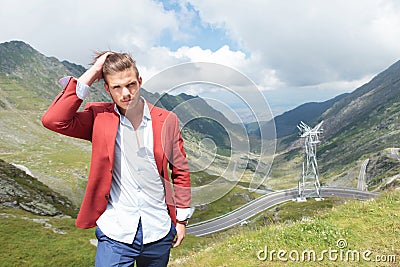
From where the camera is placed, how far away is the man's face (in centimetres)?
413

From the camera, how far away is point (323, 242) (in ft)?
32.6

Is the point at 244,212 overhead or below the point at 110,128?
below

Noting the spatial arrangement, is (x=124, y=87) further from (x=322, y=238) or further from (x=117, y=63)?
(x=322, y=238)

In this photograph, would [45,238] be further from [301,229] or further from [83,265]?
[301,229]

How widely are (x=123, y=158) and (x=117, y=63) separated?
127cm

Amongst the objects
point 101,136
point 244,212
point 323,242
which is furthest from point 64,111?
point 244,212

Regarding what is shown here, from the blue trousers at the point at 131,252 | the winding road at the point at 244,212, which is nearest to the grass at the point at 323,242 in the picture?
the blue trousers at the point at 131,252

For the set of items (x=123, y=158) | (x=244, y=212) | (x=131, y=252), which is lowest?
(x=244, y=212)

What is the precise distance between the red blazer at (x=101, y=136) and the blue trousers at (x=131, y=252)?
39 centimetres

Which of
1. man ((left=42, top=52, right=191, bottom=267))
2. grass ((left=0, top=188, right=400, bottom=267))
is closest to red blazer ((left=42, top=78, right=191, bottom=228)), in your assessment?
man ((left=42, top=52, right=191, bottom=267))

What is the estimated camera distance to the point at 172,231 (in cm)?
496

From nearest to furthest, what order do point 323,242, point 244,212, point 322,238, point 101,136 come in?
point 101,136, point 323,242, point 322,238, point 244,212

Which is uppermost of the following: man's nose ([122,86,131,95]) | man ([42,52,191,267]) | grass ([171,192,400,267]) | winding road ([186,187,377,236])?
man's nose ([122,86,131,95])

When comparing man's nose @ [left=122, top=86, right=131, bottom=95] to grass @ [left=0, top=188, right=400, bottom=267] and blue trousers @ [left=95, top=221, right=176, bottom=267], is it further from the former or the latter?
grass @ [left=0, top=188, right=400, bottom=267]
